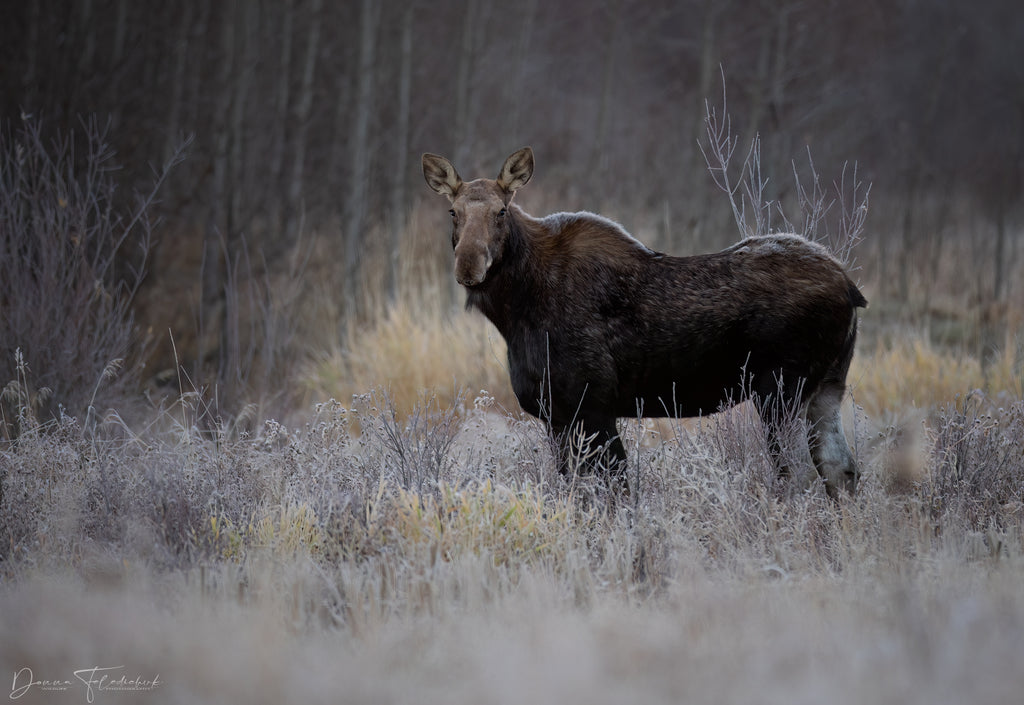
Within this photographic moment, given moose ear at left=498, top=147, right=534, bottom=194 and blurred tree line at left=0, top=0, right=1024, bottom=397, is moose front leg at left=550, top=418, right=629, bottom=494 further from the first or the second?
blurred tree line at left=0, top=0, right=1024, bottom=397

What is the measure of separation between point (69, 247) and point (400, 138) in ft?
19.5

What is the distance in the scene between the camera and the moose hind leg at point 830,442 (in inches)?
207

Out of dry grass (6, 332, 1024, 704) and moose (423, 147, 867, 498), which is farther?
moose (423, 147, 867, 498)

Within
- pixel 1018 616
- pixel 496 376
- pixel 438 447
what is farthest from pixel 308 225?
pixel 1018 616

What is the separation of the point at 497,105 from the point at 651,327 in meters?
16.8

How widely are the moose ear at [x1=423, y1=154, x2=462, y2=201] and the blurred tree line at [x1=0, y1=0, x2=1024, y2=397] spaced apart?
16.2 ft

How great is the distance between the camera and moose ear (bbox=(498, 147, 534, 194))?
5309 millimetres

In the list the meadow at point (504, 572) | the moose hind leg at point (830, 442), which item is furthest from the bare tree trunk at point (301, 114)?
the moose hind leg at point (830, 442)

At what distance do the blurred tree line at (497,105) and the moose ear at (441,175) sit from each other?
494cm

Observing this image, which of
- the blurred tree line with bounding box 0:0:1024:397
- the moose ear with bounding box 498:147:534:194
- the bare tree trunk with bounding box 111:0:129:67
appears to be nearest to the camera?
the moose ear with bounding box 498:147:534:194

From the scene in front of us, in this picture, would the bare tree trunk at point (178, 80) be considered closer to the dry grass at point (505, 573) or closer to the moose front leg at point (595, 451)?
the dry grass at point (505, 573)

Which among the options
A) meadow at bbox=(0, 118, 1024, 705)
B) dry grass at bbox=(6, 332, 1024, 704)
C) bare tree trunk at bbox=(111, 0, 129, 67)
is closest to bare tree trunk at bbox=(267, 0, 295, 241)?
bare tree trunk at bbox=(111, 0, 129, 67)

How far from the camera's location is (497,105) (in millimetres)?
21125

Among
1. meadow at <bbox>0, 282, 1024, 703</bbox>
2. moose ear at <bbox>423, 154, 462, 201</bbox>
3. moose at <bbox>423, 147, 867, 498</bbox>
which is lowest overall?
meadow at <bbox>0, 282, 1024, 703</bbox>
